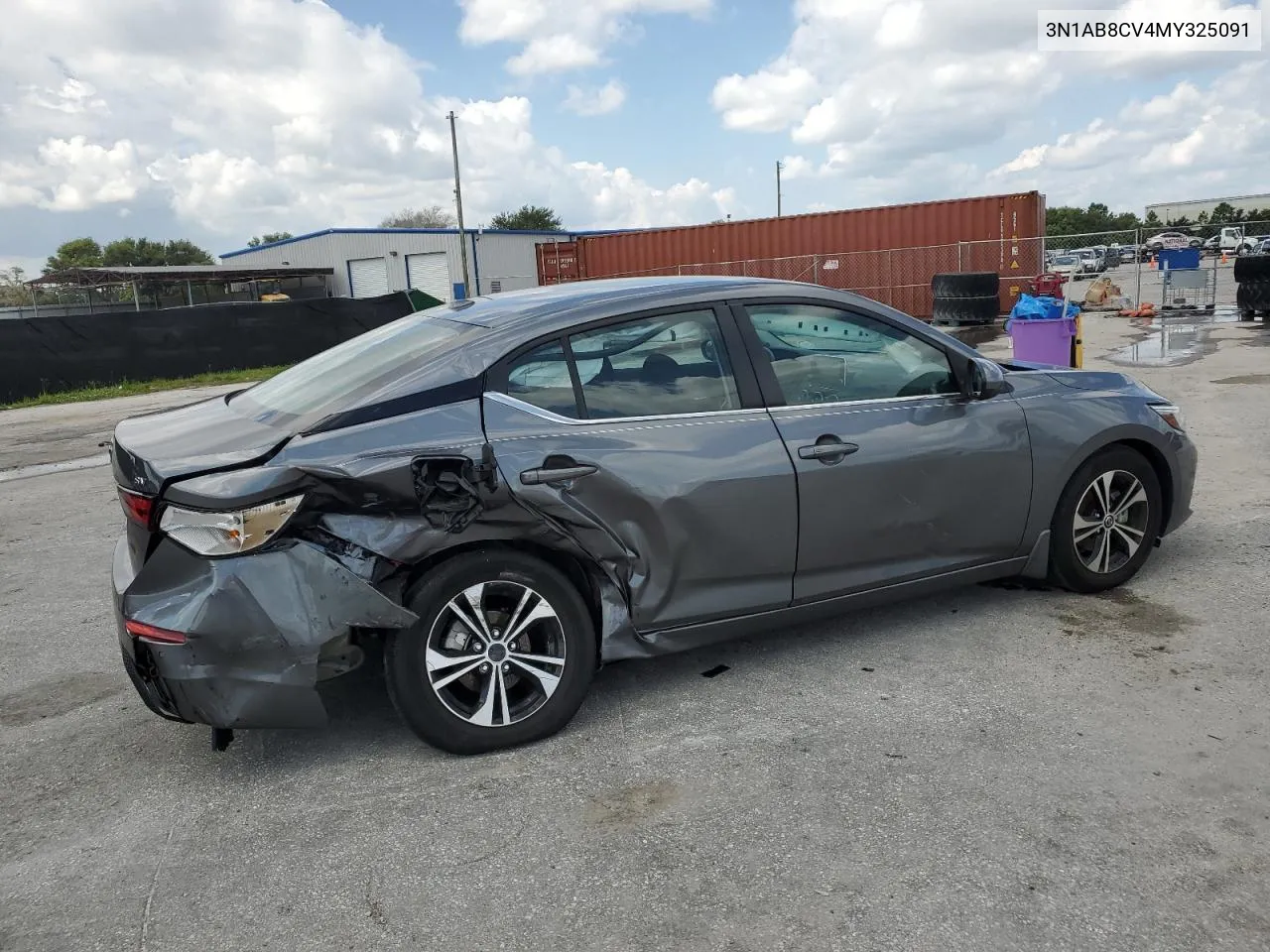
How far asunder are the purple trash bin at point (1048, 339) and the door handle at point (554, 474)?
7.75m

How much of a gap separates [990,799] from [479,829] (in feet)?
5.09

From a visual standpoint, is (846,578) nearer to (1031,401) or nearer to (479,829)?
(1031,401)

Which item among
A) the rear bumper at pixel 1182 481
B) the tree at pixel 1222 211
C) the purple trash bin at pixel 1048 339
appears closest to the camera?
the rear bumper at pixel 1182 481

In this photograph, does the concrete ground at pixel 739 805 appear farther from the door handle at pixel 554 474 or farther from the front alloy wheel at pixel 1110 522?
the door handle at pixel 554 474

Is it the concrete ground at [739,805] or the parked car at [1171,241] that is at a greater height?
the parked car at [1171,241]

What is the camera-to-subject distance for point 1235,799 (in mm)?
2988

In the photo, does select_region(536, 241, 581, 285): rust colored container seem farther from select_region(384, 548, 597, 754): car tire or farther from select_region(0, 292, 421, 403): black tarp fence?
select_region(384, 548, 597, 754): car tire

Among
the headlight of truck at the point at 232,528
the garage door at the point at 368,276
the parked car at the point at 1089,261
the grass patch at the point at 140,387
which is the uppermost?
the garage door at the point at 368,276

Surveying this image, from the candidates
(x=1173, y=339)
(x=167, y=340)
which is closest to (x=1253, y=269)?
(x=1173, y=339)

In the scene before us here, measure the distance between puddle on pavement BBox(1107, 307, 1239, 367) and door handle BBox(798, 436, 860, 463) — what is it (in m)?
11.4

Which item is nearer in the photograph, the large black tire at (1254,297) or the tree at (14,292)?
the large black tire at (1254,297)

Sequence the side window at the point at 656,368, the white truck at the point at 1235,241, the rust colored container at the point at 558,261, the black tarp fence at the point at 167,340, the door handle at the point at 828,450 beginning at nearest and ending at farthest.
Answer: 1. the side window at the point at 656,368
2. the door handle at the point at 828,450
3. the black tarp fence at the point at 167,340
4. the rust colored container at the point at 558,261
5. the white truck at the point at 1235,241

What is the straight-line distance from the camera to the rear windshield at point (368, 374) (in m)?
3.48

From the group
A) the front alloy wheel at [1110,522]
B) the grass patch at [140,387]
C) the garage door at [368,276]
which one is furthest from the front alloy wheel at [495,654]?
the garage door at [368,276]
